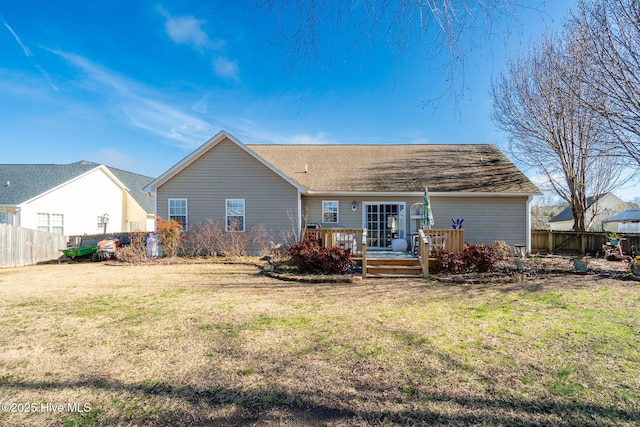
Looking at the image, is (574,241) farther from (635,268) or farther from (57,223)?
(57,223)

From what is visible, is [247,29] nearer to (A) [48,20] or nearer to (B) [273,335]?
(B) [273,335]

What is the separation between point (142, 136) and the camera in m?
22.8

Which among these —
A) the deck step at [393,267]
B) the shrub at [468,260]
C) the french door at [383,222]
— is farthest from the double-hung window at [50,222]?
the shrub at [468,260]

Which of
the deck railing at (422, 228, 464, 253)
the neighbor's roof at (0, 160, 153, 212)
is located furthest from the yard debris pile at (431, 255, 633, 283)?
the neighbor's roof at (0, 160, 153, 212)

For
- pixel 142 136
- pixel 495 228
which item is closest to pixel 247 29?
pixel 495 228

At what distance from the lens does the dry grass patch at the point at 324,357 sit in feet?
8.71

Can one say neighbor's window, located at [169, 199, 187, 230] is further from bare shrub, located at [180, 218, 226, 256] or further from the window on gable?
the window on gable

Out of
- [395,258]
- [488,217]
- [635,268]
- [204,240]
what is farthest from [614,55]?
[204,240]

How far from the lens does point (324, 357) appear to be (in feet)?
12.1

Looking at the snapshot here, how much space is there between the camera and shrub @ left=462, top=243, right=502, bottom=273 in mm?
8812

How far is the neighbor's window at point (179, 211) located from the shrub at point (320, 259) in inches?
269

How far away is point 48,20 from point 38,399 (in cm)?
1004

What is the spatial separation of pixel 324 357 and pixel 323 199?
34.4 ft

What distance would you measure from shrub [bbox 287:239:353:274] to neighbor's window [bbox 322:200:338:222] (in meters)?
4.59
